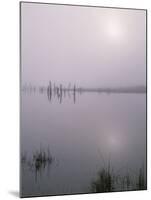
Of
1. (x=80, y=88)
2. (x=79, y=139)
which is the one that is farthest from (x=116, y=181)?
(x=80, y=88)

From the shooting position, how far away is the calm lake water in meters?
5.59

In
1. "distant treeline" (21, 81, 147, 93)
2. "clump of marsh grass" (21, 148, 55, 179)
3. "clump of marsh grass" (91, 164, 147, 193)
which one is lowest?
"clump of marsh grass" (91, 164, 147, 193)

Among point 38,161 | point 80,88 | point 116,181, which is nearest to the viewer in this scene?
point 38,161

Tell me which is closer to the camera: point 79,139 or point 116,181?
point 79,139

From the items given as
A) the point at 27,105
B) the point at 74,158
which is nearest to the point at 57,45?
the point at 27,105

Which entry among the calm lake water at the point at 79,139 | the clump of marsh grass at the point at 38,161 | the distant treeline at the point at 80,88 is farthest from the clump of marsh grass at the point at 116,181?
the distant treeline at the point at 80,88

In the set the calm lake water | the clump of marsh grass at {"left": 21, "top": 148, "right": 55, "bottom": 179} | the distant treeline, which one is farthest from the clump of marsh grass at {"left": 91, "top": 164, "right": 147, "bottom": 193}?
the distant treeline

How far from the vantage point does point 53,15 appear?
564 cm

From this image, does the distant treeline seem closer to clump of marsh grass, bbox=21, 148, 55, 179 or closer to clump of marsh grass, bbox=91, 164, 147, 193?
clump of marsh grass, bbox=21, 148, 55, 179

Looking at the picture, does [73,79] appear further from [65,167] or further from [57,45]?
[65,167]

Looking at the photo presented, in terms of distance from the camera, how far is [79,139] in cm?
575

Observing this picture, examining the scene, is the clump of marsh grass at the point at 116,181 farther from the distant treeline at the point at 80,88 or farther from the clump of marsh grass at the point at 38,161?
the distant treeline at the point at 80,88

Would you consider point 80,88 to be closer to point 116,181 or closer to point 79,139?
point 79,139

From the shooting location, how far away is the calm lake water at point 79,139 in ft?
18.3
